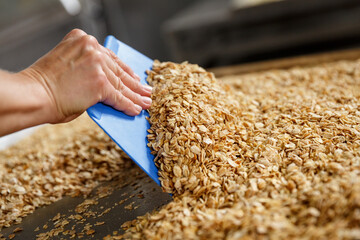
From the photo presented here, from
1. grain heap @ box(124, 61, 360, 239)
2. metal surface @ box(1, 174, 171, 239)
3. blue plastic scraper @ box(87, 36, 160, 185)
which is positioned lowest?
metal surface @ box(1, 174, 171, 239)

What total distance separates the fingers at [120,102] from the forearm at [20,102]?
0.18 metres

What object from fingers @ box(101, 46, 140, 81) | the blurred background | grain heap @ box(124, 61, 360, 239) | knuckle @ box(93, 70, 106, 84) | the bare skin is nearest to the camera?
grain heap @ box(124, 61, 360, 239)

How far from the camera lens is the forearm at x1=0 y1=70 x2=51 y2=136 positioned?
0.75 metres

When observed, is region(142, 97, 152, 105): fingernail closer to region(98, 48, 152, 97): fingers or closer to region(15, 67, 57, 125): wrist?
region(98, 48, 152, 97): fingers

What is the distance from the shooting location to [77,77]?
2.84ft

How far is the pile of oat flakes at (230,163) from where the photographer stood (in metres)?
0.68

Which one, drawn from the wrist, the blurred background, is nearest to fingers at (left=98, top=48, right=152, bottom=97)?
the wrist

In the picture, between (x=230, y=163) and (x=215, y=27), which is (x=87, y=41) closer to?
(x=230, y=163)

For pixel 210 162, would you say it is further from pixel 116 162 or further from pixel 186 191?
pixel 116 162

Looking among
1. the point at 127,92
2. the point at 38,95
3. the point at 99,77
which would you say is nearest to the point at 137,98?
the point at 127,92

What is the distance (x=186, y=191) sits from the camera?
0.86m

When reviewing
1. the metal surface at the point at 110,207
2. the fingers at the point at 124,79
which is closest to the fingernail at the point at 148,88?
the fingers at the point at 124,79

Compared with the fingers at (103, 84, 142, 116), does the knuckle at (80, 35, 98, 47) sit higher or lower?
higher

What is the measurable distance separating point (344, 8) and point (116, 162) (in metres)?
2.02
